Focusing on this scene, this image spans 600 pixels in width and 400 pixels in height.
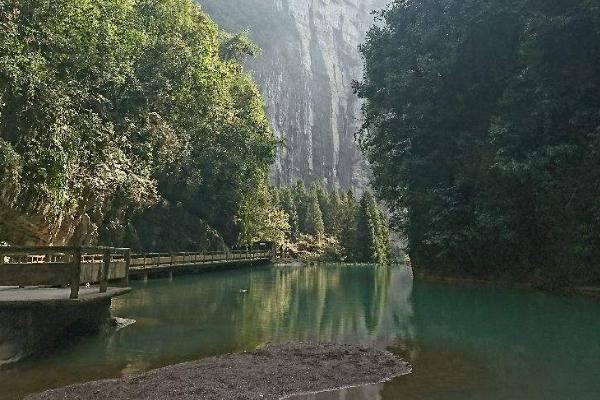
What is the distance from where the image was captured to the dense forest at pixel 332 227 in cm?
9269

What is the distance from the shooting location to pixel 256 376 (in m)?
8.62

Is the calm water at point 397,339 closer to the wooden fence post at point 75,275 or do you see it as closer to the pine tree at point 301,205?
the wooden fence post at point 75,275

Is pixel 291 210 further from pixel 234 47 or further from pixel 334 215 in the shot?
pixel 234 47

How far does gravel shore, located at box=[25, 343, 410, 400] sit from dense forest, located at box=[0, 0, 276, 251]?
50.6 ft

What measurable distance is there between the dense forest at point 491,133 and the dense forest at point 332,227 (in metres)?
49.8

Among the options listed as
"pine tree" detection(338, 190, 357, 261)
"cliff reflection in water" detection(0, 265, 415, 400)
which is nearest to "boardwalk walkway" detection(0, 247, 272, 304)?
"cliff reflection in water" detection(0, 265, 415, 400)

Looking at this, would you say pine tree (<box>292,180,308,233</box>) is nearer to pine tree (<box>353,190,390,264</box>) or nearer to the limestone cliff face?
pine tree (<box>353,190,390,264</box>)

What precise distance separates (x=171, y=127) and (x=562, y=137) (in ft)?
89.4

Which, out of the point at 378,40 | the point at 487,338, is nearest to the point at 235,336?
the point at 487,338

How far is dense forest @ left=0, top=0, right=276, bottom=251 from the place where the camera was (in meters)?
23.0

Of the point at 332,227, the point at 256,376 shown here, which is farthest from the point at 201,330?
the point at 332,227

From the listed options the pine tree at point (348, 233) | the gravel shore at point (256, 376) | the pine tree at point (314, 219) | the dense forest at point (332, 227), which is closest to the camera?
the gravel shore at point (256, 376)

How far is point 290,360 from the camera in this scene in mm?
9859

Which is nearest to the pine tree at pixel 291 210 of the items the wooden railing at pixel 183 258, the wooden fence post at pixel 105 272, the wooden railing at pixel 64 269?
the wooden railing at pixel 183 258
